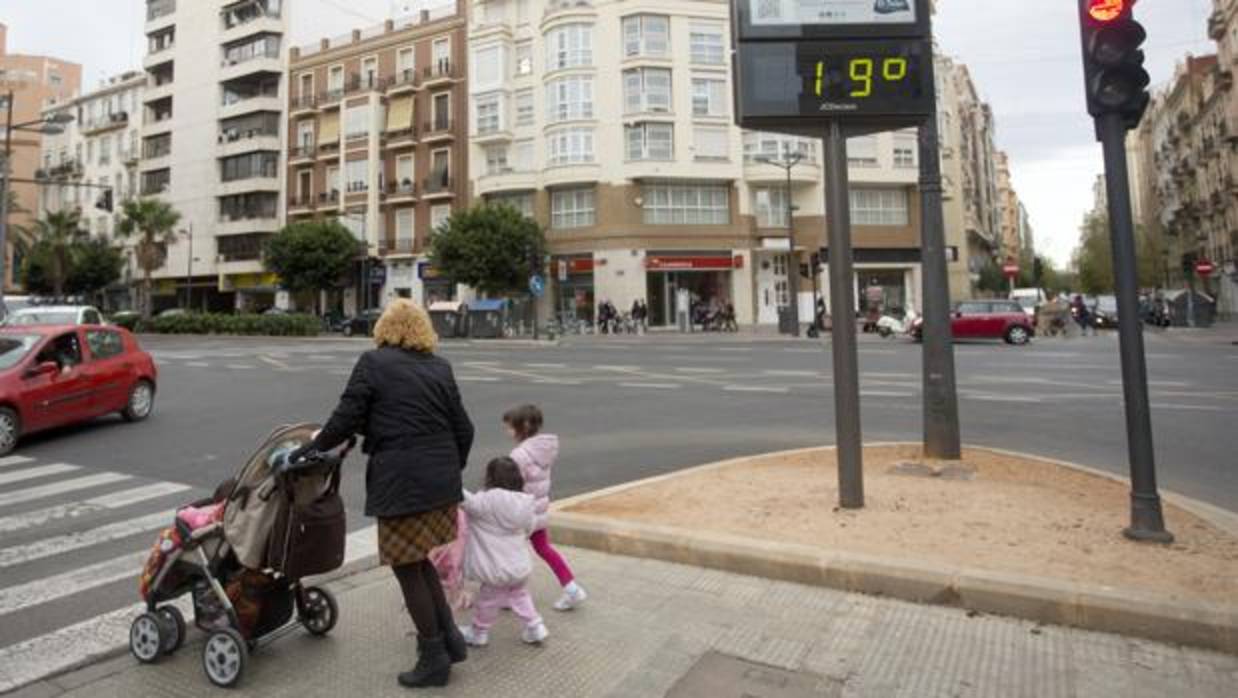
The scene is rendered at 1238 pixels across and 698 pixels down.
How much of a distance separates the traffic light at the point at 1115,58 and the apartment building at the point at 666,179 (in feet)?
122

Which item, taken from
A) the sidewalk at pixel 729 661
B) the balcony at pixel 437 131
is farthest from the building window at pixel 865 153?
the sidewalk at pixel 729 661

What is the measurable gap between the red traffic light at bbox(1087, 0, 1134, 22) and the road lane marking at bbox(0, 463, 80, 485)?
10.0 meters

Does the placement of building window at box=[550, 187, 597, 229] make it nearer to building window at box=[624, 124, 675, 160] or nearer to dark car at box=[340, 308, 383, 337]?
building window at box=[624, 124, 675, 160]

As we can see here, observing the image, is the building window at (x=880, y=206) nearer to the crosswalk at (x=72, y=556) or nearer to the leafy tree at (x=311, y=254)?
the leafy tree at (x=311, y=254)

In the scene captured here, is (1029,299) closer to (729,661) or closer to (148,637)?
(729,661)

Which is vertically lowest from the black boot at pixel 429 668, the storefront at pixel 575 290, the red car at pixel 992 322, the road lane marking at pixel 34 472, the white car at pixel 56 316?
the black boot at pixel 429 668

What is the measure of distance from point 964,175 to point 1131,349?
6330 centimetres

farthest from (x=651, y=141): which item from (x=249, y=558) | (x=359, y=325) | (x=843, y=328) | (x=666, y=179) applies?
(x=249, y=558)

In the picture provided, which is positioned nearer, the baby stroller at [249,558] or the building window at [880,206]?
the baby stroller at [249,558]

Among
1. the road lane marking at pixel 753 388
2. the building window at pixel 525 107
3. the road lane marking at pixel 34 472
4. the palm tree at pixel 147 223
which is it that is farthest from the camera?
the palm tree at pixel 147 223

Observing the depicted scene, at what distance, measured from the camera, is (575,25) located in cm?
4344

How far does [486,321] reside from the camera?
37.7m

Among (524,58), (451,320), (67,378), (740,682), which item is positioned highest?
(524,58)

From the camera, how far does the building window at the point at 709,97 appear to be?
141ft
